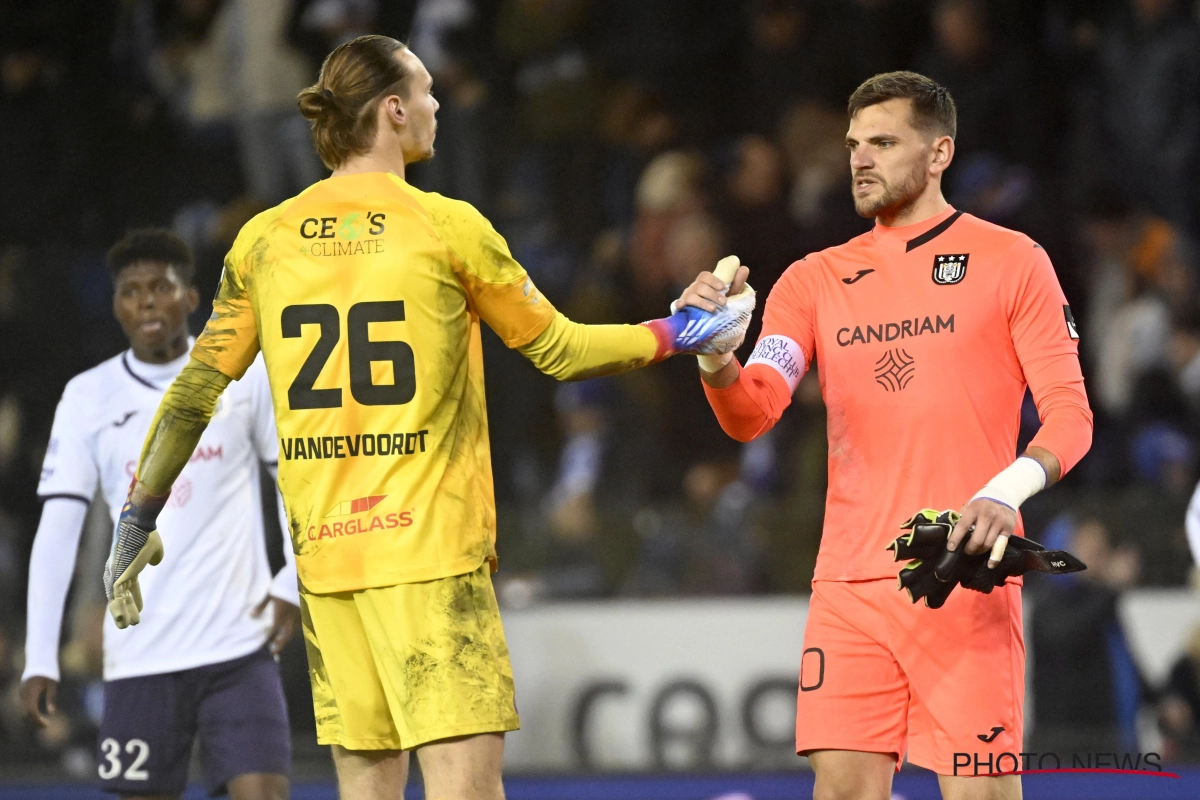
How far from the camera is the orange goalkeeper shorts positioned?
12.2 feet

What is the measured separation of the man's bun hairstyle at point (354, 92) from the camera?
11.7ft

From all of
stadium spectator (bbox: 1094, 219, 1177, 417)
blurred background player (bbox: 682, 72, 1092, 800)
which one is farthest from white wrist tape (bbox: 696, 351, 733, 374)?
stadium spectator (bbox: 1094, 219, 1177, 417)

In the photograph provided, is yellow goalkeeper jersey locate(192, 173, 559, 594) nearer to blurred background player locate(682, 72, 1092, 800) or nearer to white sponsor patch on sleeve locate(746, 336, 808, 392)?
blurred background player locate(682, 72, 1092, 800)

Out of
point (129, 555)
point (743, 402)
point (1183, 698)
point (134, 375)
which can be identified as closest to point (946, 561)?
point (743, 402)

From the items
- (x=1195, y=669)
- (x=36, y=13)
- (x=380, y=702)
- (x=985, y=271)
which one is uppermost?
(x=36, y=13)

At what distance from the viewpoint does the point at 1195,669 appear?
7402 mm

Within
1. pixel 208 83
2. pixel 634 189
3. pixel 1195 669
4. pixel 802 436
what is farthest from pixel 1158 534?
pixel 208 83

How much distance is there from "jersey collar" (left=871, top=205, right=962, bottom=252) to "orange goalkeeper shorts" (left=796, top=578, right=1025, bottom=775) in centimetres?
92

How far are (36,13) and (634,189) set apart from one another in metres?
4.49

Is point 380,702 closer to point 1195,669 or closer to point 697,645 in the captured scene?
point 697,645

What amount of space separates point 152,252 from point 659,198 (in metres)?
5.26

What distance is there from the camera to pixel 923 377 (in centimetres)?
390

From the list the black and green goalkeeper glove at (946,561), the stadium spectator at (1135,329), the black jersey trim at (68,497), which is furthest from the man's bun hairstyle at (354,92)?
the stadium spectator at (1135,329)

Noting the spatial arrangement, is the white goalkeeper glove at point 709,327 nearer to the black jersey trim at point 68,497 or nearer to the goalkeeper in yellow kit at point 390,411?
the goalkeeper in yellow kit at point 390,411
